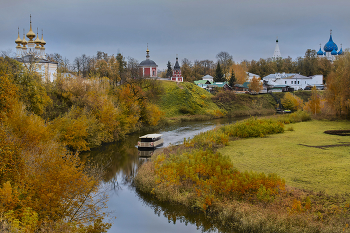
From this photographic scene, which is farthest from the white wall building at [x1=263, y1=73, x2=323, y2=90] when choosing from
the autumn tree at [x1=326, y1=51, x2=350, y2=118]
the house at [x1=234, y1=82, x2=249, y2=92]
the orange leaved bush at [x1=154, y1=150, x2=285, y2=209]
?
the orange leaved bush at [x1=154, y1=150, x2=285, y2=209]

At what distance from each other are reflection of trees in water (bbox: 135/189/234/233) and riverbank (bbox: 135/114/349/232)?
27cm

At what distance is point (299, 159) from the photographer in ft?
68.0

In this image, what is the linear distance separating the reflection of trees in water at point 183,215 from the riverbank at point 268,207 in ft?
0.89

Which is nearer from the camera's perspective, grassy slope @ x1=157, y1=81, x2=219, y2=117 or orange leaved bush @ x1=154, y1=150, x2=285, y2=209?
orange leaved bush @ x1=154, y1=150, x2=285, y2=209

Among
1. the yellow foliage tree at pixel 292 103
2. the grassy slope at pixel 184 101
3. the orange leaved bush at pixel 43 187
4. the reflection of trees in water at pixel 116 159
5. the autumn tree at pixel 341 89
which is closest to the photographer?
the orange leaved bush at pixel 43 187

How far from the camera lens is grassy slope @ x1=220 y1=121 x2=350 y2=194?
1598 cm

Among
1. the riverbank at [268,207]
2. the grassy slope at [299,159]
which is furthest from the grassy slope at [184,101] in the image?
the riverbank at [268,207]

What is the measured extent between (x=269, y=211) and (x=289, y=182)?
146 inches

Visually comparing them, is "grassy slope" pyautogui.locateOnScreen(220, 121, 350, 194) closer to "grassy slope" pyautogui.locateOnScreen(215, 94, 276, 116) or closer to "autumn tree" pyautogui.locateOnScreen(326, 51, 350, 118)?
"autumn tree" pyautogui.locateOnScreen(326, 51, 350, 118)

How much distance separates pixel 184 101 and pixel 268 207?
50238mm

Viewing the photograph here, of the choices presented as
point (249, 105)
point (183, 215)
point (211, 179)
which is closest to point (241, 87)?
point (249, 105)

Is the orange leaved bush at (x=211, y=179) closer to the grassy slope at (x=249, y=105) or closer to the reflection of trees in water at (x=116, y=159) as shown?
the reflection of trees in water at (x=116, y=159)

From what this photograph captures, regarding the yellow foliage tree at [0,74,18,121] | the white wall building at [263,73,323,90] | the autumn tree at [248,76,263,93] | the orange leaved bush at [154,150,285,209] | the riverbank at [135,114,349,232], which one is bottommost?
the riverbank at [135,114,349,232]

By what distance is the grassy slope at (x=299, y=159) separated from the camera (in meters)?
16.0
